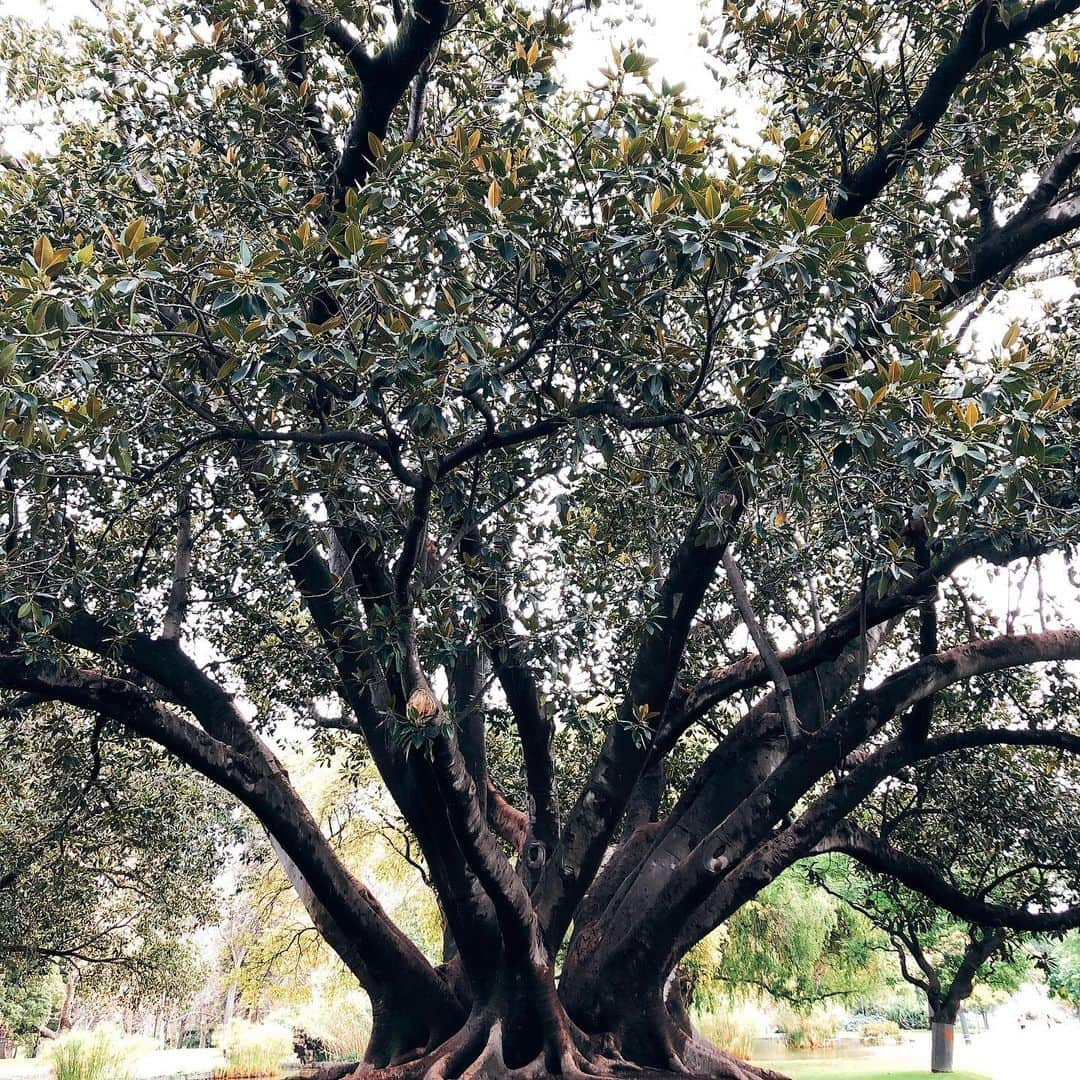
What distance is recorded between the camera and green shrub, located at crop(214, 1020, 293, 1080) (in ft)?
53.2

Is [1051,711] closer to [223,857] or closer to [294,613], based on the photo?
[294,613]

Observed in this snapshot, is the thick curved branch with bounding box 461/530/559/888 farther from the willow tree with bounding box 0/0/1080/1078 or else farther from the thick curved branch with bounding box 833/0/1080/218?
the thick curved branch with bounding box 833/0/1080/218

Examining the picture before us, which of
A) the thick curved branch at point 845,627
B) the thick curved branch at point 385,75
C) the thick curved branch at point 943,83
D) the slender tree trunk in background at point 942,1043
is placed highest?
the thick curved branch at point 943,83

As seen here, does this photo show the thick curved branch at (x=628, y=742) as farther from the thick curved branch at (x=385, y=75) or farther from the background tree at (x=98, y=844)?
the background tree at (x=98, y=844)

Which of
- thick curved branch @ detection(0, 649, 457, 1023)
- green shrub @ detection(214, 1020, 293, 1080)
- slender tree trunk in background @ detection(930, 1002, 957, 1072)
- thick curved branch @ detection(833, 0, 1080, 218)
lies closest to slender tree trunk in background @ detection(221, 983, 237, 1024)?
green shrub @ detection(214, 1020, 293, 1080)

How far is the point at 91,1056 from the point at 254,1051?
4.15 metres

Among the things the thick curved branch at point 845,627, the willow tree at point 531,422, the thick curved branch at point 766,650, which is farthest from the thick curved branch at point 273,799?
the thick curved branch at point 766,650

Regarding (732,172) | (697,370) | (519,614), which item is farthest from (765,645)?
(732,172)

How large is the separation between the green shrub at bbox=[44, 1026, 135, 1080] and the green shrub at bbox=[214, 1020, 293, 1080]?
2.73 meters

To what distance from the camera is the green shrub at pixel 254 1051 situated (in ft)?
53.2

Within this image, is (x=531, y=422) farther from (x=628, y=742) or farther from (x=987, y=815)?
(x=987, y=815)

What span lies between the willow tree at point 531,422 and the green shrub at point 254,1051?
1138 cm

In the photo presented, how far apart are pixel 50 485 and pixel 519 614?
8.10 feet

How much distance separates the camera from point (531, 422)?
4547 mm
